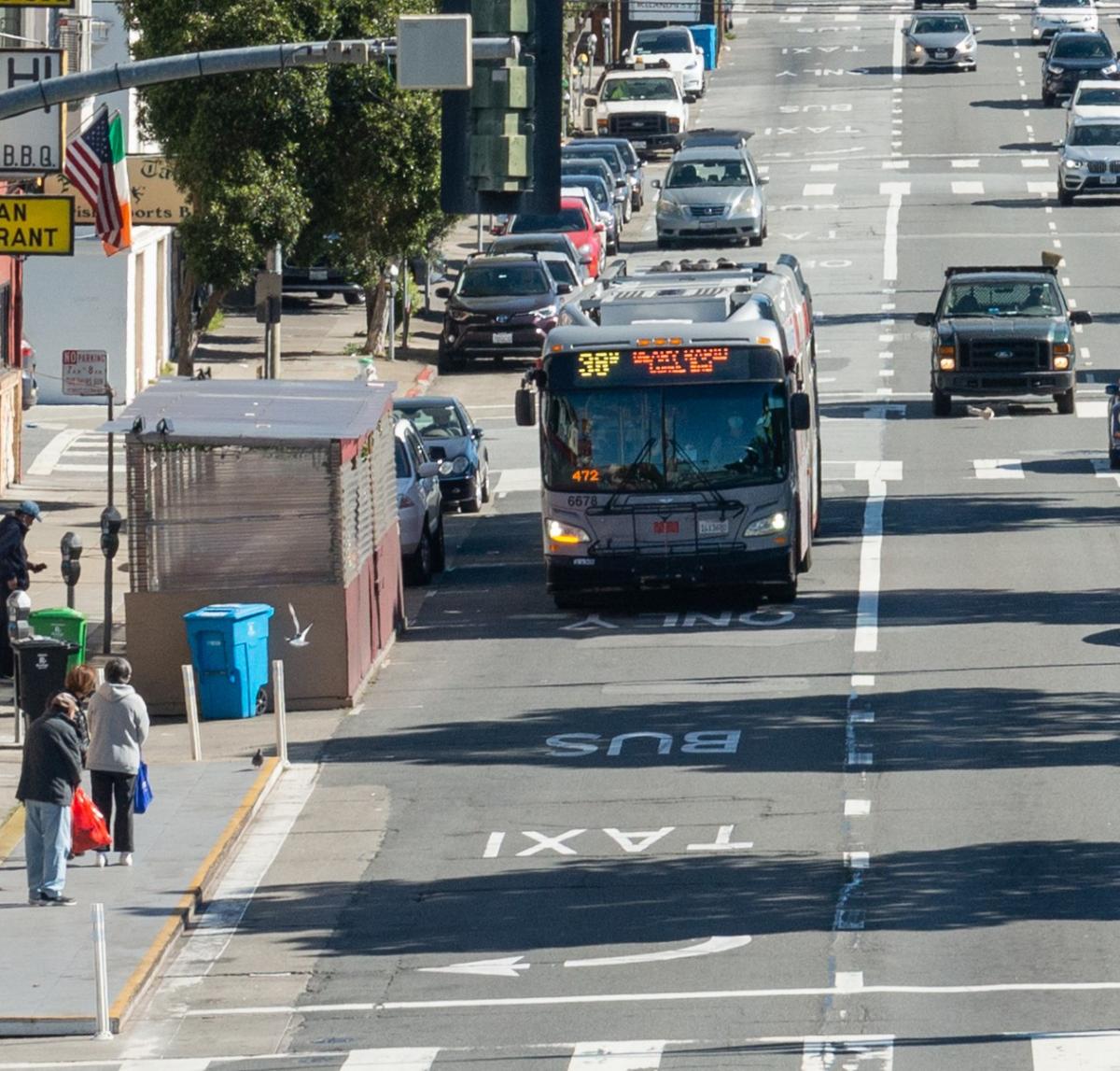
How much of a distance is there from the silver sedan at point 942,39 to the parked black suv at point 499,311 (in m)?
41.3

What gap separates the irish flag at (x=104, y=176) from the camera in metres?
30.5

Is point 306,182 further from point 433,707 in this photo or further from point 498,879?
point 498,879

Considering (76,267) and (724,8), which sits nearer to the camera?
(76,267)

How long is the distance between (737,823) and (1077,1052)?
231 inches

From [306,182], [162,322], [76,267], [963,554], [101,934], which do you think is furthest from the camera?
[162,322]

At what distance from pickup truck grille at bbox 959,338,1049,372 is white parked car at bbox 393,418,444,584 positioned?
11.6 m

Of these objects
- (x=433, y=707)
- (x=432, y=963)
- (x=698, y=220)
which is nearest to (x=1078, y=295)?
(x=698, y=220)

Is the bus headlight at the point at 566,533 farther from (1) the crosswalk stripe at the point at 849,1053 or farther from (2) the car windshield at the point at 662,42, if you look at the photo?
(2) the car windshield at the point at 662,42

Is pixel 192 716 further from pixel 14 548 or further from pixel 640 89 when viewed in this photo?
pixel 640 89

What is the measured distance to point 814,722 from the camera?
70.6 feet

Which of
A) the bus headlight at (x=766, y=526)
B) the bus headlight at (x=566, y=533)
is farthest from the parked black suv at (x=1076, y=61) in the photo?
the bus headlight at (x=566, y=533)

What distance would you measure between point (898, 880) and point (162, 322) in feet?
111

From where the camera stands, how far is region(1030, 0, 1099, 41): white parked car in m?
91.1

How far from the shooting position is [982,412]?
136 ft
